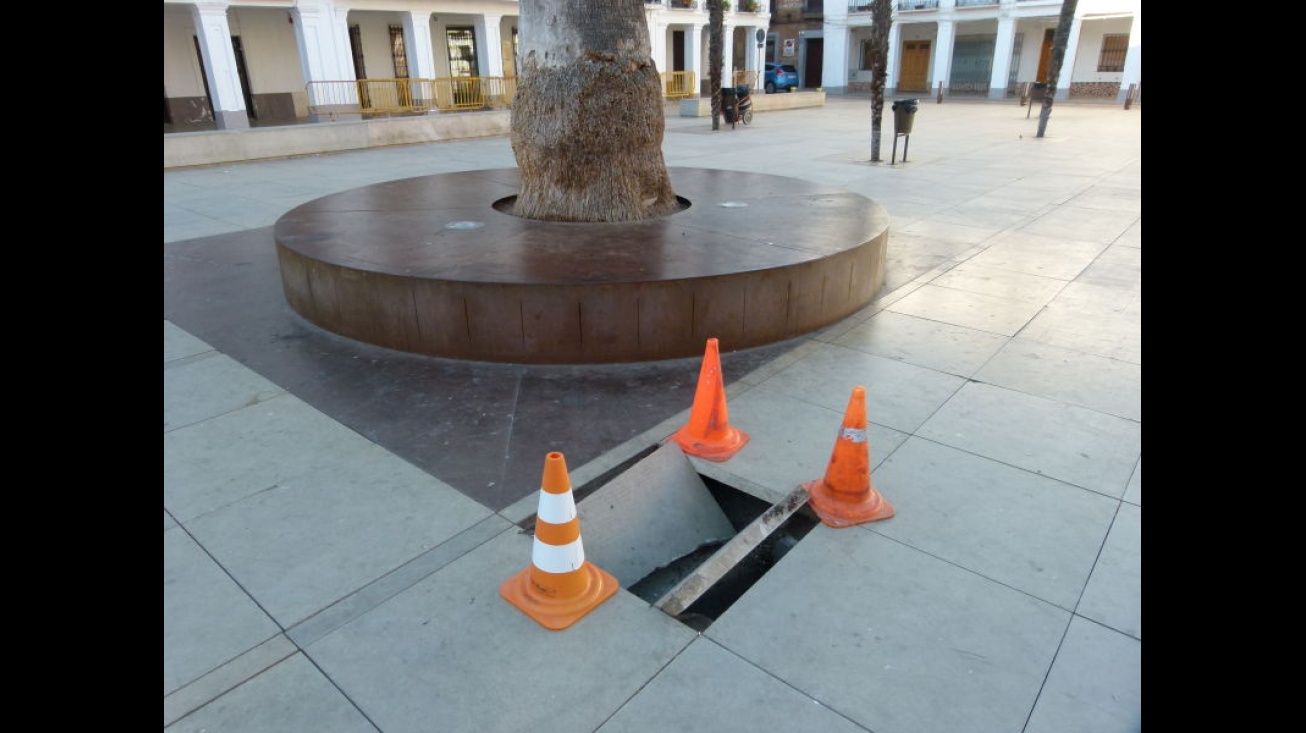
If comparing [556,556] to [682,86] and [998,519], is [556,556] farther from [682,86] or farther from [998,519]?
[682,86]

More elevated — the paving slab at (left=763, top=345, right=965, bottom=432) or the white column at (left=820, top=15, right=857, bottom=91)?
the white column at (left=820, top=15, right=857, bottom=91)

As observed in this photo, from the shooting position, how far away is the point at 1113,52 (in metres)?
35.1

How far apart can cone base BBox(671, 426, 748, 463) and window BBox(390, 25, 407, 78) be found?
26132mm

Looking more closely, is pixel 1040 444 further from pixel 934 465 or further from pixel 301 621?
pixel 301 621

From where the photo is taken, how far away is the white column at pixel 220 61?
729 inches

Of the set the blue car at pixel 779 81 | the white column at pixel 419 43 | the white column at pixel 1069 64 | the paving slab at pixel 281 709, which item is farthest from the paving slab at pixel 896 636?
the blue car at pixel 779 81

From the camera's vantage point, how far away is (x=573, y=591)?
2770 millimetres

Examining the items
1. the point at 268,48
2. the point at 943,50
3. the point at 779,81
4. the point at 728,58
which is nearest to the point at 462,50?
the point at 268,48

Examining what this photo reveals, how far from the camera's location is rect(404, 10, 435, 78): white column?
74.7 ft

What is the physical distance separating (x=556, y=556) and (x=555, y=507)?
0.62 ft

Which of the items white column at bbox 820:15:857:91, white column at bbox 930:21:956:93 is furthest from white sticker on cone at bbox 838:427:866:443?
white column at bbox 820:15:857:91

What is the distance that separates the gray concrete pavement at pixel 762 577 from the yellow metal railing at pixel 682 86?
2833 cm

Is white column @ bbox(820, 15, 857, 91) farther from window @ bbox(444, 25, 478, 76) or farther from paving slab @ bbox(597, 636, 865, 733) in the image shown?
paving slab @ bbox(597, 636, 865, 733)

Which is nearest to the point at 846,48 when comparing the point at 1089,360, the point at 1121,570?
the point at 1089,360
